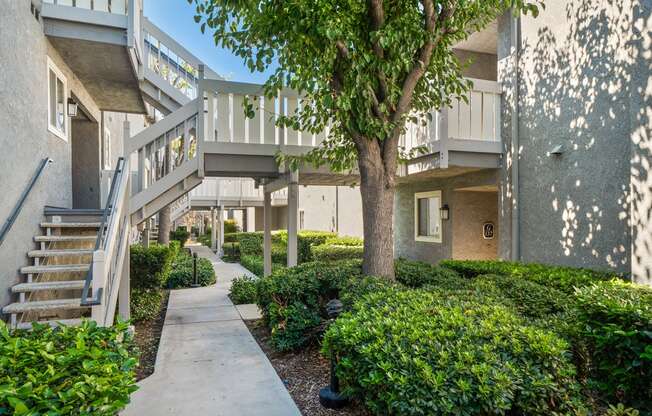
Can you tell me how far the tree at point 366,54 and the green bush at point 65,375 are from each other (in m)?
3.26

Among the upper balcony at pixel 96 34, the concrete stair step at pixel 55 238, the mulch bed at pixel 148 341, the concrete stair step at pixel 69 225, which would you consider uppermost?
the upper balcony at pixel 96 34

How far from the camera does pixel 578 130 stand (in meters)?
6.18

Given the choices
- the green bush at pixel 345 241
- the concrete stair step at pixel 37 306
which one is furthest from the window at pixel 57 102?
the green bush at pixel 345 241

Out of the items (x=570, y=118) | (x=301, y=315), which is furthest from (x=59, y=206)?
(x=570, y=118)

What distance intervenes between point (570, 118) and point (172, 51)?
7323 millimetres

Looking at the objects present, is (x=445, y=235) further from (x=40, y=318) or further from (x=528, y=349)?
(x=40, y=318)

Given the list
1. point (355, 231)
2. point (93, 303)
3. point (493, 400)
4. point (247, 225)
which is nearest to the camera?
point (493, 400)

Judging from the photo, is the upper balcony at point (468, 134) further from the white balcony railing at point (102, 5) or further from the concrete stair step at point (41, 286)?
the concrete stair step at point (41, 286)

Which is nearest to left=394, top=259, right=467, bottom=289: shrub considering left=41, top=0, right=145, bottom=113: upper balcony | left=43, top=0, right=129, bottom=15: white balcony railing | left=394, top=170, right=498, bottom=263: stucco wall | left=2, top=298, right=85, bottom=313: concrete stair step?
left=394, top=170, right=498, bottom=263: stucco wall

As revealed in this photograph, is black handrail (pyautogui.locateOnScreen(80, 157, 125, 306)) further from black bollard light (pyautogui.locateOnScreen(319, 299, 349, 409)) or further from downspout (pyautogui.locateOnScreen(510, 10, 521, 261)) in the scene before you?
downspout (pyautogui.locateOnScreen(510, 10, 521, 261))

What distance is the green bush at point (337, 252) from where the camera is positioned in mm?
11284

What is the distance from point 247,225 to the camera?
26.2m

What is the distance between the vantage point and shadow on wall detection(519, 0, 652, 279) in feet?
16.0

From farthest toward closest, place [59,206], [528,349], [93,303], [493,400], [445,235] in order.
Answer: [445,235] → [59,206] → [93,303] → [528,349] → [493,400]
